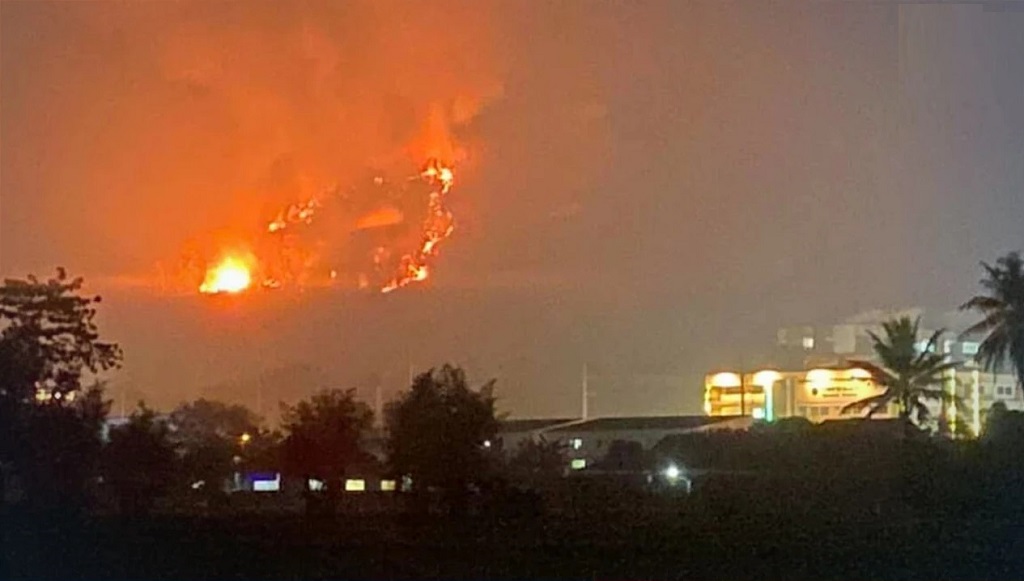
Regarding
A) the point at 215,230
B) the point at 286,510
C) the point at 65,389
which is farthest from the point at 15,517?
the point at 215,230

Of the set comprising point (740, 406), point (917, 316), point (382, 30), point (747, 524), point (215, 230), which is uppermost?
point (382, 30)

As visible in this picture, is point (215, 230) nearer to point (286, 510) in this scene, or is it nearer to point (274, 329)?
point (274, 329)

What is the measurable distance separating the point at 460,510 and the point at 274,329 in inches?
40.4

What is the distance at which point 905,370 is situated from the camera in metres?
4.87

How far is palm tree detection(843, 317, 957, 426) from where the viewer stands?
4.85 m

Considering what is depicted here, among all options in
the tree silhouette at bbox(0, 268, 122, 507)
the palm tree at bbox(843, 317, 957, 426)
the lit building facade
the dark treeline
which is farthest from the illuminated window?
the palm tree at bbox(843, 317, 957, 426)

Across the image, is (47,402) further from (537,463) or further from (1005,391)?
A: (1005,391)

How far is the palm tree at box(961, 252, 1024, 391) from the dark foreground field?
0.66 meters

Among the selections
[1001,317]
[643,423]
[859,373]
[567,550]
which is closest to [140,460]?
[567,550]

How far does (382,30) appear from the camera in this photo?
5.13 metres

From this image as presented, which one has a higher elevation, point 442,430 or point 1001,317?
point 1001,317

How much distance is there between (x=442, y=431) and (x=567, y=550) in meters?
0.68

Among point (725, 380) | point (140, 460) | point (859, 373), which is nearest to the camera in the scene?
point (859, 373)

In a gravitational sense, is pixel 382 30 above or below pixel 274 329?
above
